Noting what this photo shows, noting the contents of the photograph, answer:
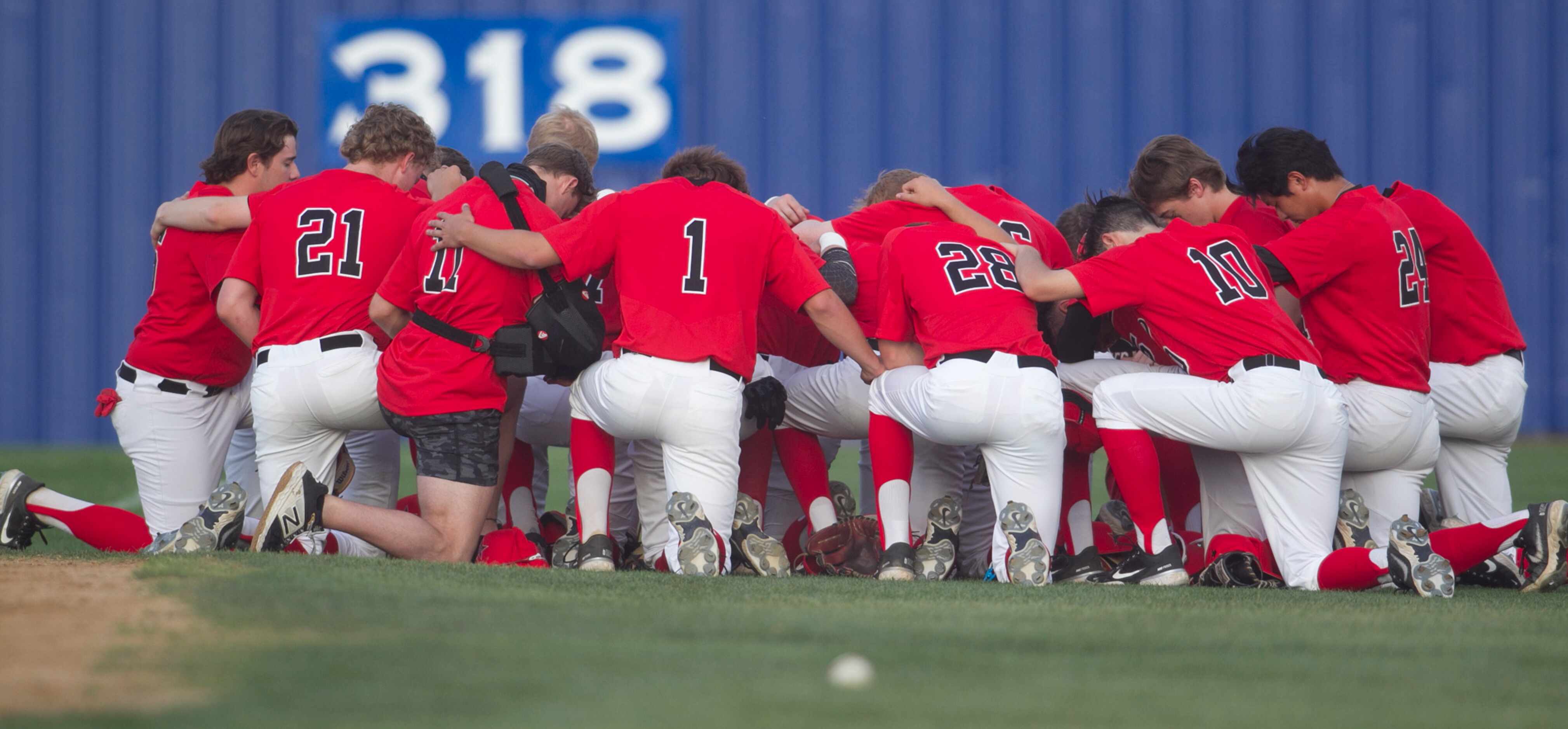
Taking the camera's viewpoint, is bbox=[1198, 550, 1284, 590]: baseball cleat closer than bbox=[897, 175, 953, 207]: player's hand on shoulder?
Yes

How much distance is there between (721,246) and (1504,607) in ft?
9.11

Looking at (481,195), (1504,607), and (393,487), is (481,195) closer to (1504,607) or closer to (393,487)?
(393,487)

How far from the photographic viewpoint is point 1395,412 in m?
4.92

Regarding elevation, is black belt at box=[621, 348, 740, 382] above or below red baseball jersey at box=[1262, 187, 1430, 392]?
below

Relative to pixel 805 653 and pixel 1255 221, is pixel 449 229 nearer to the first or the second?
pixel 805 653

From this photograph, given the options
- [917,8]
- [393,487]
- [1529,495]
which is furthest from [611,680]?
[917,8]

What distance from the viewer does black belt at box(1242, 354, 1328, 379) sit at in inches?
183

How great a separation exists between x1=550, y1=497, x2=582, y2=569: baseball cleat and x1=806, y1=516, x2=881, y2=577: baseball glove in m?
0.88

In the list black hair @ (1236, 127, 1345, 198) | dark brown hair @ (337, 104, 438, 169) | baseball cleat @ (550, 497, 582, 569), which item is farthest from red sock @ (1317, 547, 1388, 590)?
dark brown hair @ (337, 104, 438, 169)

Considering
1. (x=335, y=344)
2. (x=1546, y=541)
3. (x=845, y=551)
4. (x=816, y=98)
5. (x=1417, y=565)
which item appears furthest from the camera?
(x=816, y=98)

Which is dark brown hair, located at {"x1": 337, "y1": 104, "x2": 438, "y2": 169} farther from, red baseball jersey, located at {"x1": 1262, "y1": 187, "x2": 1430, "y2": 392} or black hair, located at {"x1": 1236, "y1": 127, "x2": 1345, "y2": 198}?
red baseball jersey, located at {"x1": 1262, "y1": 187, "x2": 1430, "y2": 392}

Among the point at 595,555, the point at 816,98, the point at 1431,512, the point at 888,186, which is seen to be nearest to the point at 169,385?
the point at 595,555

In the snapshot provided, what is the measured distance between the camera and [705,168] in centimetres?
505

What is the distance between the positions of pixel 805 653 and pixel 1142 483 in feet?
6.70
